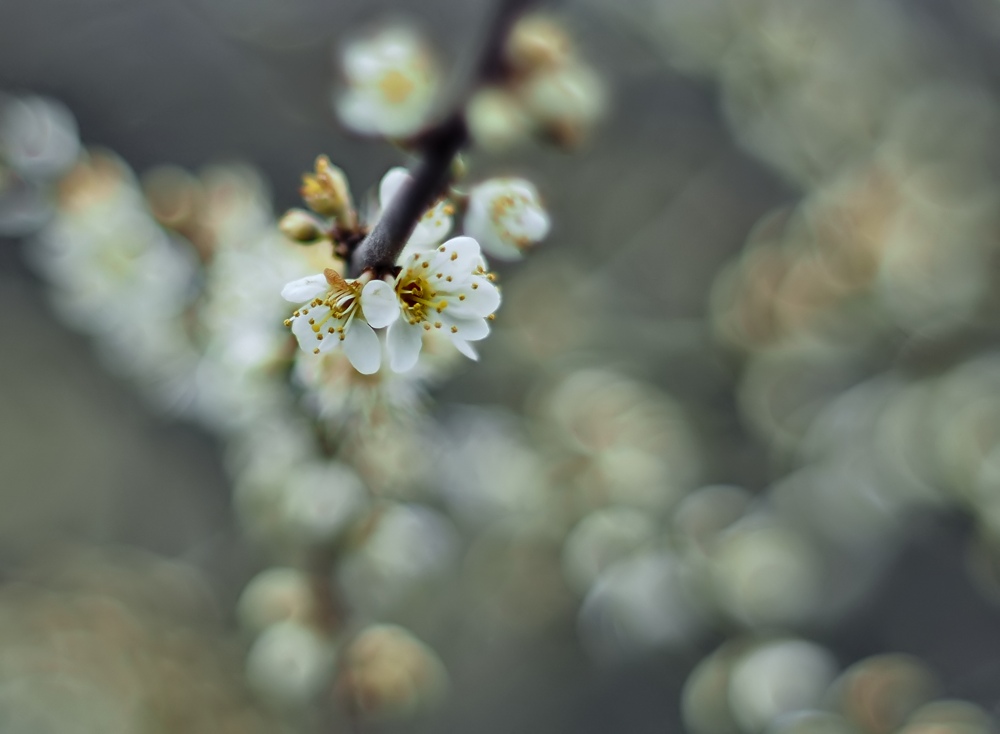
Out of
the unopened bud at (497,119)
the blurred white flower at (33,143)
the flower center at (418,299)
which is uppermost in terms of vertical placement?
the blurred white flower at (33,143)

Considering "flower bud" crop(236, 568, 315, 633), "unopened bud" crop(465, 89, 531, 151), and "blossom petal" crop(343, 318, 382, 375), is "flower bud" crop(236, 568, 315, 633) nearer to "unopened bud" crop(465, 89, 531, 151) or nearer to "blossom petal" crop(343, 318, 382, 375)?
"blossom petal" crop(343, 318, 382, 375)

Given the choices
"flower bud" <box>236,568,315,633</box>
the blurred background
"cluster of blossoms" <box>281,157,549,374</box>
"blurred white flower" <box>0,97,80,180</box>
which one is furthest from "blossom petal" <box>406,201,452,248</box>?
"blurred white flower" <box>0,97,80,180</box>

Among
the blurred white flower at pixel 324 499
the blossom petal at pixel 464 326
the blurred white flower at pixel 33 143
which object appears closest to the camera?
the blossom petal at pixel 464 326

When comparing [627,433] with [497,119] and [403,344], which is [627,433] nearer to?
[497,119]

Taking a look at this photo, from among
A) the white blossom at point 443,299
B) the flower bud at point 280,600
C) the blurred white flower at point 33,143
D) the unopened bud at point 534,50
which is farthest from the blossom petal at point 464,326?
the blurred white flower at point 33,143

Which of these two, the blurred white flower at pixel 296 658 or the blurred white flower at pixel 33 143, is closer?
the blurred white flower at pixel 296 658

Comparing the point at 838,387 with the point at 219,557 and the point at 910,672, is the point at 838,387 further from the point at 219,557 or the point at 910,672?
the point at 219,557

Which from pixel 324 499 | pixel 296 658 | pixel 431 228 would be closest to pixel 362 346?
pixel 431 228

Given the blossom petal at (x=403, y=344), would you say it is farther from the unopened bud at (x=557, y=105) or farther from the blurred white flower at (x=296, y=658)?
the blurred white flower at (x=296, y=658)
